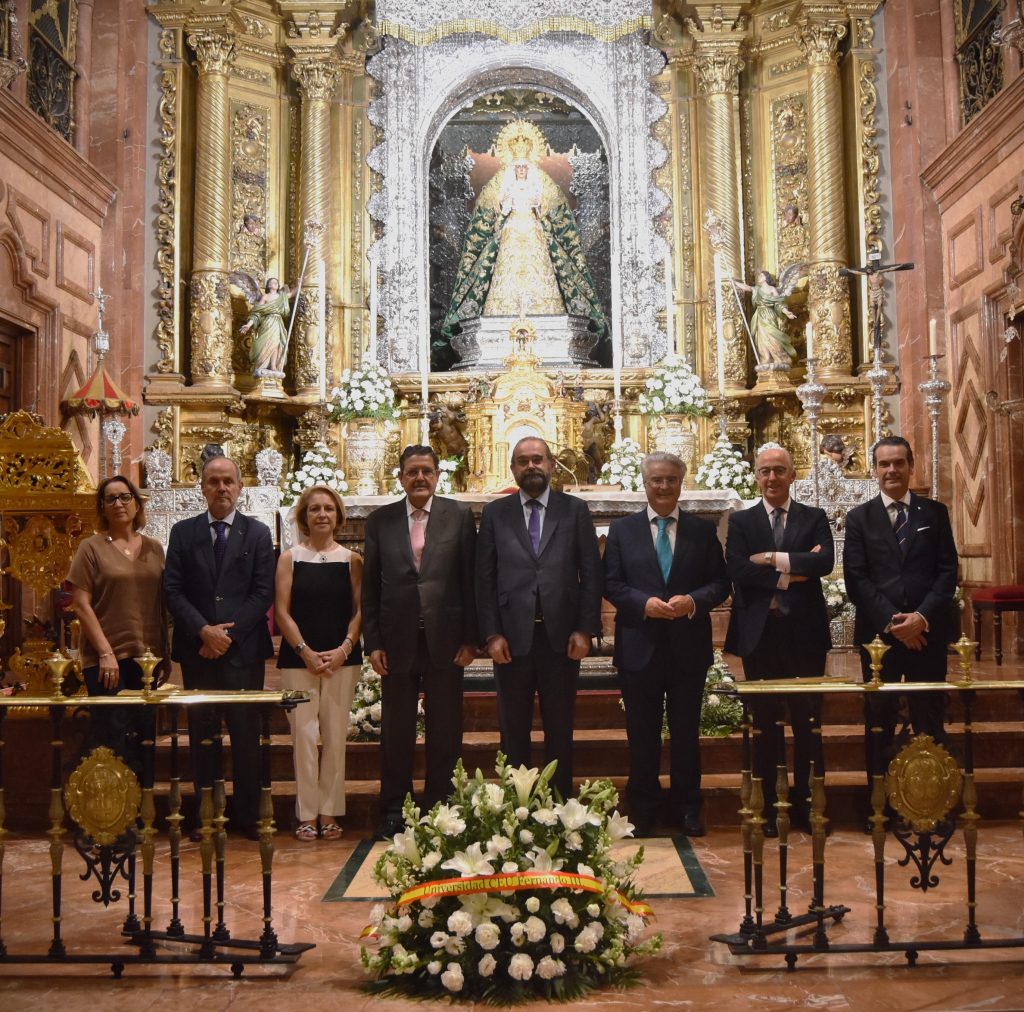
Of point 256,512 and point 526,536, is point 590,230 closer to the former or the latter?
point 256,512

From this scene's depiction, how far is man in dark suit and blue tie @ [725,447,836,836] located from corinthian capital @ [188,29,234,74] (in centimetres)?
847

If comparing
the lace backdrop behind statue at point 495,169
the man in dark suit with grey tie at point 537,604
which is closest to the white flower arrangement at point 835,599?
the man in dark suit with grey tie at point 537,604

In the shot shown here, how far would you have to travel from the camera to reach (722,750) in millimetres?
5570

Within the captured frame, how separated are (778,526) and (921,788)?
67.7 inches

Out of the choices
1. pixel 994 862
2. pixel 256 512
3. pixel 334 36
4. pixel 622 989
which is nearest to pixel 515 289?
pixel 334 36

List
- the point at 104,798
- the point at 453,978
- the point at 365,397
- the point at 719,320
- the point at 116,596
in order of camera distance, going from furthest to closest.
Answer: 1. the point at 719,320
2. the point at 365,397
3. the point at 116,596
4. the point at 104,798
5. the point at 453,978

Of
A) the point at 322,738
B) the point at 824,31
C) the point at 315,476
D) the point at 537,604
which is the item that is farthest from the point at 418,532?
the point at 824,31

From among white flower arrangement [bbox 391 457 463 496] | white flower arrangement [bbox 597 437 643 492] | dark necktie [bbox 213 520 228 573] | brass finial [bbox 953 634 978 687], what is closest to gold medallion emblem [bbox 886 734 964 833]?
brass finial [bbox 953 634 978 687]

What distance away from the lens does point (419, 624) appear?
15.7 feet

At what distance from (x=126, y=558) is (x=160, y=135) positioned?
757cm

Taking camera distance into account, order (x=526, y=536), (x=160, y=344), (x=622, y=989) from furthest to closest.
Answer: (x=160, y=344), (x=526, y=536), (x=622, y=989)

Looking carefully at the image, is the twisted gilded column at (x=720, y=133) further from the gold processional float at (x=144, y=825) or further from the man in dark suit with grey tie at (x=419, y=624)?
the gold processional float at (x=144, y=825)

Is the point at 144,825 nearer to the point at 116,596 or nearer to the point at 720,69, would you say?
the point at 116,596

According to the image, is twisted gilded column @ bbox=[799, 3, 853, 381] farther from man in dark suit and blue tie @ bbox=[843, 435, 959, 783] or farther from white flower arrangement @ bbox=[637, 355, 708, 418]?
man in dark suit and blue tie @ bbox=[843, 435, 959, 783]
